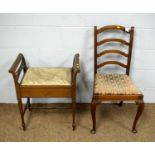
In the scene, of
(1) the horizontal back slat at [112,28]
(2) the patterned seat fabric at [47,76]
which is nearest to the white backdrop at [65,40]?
(1) the horizontal back slat at [112,28]

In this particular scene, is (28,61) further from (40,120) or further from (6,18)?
(40,120)

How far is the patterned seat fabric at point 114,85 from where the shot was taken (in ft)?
6.29

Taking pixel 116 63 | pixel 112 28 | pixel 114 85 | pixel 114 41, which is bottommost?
pixel 114 85

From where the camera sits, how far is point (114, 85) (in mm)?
2002

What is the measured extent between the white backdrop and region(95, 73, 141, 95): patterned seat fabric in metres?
0.28

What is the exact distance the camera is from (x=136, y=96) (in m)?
1.91

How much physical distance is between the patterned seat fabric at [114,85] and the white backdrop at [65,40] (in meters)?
0.28

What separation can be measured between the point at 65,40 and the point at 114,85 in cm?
69

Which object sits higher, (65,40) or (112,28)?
(112,28)

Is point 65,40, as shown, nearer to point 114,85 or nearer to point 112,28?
point 112,28

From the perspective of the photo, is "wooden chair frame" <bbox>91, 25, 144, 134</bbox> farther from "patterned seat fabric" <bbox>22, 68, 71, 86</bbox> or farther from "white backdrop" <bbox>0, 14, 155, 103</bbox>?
"patterned seat fabric" <bbox>22, 68, 71, 86</bbox>

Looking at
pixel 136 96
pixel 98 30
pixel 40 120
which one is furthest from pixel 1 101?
pixel 136 96

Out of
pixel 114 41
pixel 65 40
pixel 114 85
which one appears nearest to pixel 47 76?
pixel 65 40

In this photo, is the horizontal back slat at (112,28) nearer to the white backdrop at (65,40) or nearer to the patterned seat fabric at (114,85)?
the white backdrop at (65,40)
